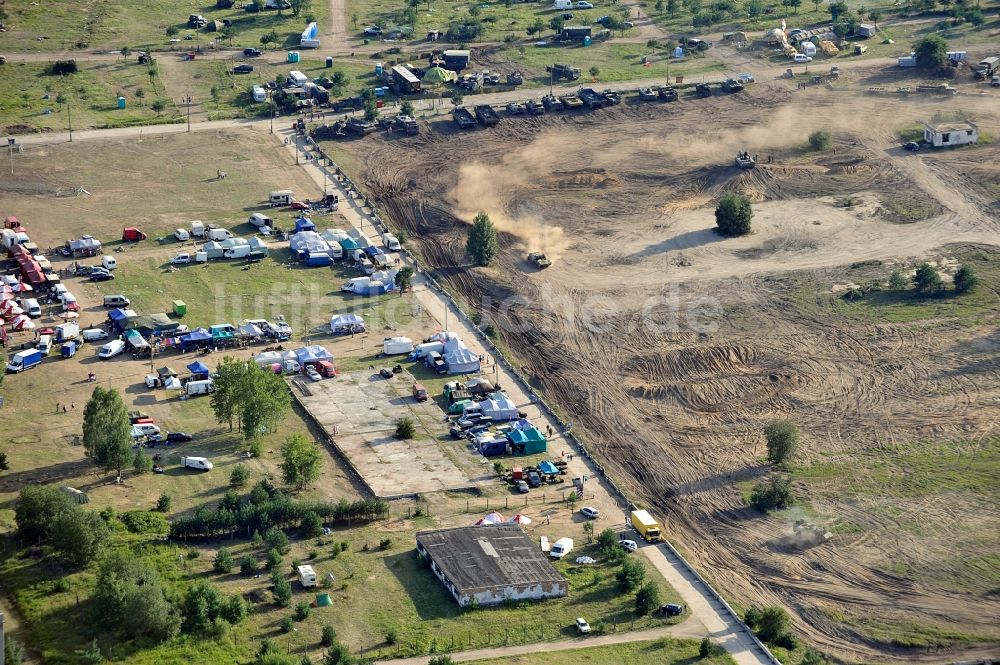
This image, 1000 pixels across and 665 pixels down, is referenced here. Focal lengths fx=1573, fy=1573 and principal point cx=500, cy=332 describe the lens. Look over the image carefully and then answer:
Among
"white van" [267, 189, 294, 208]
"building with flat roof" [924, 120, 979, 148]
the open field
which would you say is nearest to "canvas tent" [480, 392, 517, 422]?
the open field

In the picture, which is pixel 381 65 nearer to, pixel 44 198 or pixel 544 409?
pixel 44 198

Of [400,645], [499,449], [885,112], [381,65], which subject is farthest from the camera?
[381,65]

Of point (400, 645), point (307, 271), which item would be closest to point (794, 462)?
point (400, 645)

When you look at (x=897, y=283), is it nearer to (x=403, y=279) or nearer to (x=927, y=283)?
(x=927, y=283)

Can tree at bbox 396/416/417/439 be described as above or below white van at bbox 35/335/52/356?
below

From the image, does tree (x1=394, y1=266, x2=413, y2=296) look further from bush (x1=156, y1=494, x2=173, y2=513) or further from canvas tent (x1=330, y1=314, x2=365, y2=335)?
bush (x1=156, y1=494, x2=173, y2=513)

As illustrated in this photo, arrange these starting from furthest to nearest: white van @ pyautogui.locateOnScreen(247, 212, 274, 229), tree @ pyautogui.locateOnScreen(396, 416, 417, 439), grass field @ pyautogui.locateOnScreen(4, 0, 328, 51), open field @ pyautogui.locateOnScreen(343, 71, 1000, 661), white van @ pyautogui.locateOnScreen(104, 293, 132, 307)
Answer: grass field @ pyautogui.locateOnScreen(4, 0, 328, 51)
white van @ pyautogui.locateOnScreen(247, 212, 274, 229)
white van @ pyautogui.locateOnScreen(104, 293, 132, 307)
tree @ pyautogui.locateOnScreen(396, 416, 417, 439)
open field @ pyautogui.locateOnScreen(343, 71, 1000, 661)

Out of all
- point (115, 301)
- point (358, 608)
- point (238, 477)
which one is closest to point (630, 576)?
→ point (358, 608)
